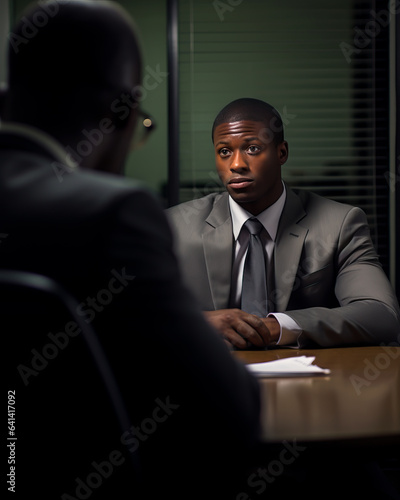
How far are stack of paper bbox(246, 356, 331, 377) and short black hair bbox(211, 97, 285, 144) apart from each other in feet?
3.64

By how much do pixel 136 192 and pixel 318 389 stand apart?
645 mm

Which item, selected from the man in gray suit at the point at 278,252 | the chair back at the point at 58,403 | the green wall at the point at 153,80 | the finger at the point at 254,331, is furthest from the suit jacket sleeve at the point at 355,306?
the green wall at the point at 153,80

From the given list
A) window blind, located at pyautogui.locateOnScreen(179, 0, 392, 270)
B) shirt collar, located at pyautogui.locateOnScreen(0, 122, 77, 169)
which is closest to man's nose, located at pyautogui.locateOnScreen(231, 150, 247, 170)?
window blind, located at pyautogui.locateOnScreen(179, 0, 392, 270)

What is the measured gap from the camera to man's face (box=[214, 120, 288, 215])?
2139mm

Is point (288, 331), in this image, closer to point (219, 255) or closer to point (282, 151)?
point (219, 255)

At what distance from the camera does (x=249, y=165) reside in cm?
217

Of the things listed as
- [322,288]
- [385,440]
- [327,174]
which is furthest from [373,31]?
[385,440]

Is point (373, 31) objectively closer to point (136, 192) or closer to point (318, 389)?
point (318, 389)

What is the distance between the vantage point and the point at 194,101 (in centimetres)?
325

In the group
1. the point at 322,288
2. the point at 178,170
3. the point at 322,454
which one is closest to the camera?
the point at 322,454

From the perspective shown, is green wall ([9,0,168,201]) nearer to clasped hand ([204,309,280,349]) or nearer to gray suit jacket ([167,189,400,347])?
gray suit jacket ([167,189,400,347])

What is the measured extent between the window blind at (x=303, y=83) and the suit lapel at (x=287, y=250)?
1.20m

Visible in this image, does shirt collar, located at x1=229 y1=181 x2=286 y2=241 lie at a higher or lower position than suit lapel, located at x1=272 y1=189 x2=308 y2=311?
higher

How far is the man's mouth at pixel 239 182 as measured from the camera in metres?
2.14
